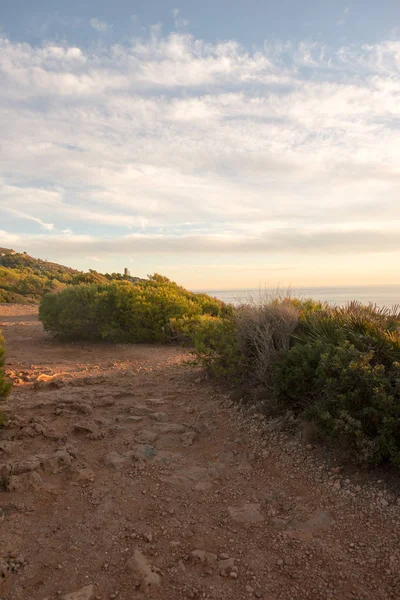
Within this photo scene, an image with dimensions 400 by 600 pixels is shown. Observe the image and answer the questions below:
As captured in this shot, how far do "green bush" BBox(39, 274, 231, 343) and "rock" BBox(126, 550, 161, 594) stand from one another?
26.0 feet

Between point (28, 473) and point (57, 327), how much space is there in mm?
7798

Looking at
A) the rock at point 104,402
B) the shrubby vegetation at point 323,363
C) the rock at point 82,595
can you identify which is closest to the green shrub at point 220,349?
the shrubby vegetation at point 323,363

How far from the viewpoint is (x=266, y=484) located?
146 inches

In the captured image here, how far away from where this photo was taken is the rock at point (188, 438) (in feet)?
14.7

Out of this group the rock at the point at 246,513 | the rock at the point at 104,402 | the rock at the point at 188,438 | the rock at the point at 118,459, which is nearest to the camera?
the rock at the point at 246,513

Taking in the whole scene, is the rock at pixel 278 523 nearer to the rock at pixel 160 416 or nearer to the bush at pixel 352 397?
the bush at pixel 352 397

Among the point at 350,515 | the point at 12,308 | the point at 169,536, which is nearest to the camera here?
the point at 169,536

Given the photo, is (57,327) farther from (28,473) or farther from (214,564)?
(214,564)

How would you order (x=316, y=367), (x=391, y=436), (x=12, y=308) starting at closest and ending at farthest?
(x=391, y=436) < (x=316, y=367) < (x=12, y=308)

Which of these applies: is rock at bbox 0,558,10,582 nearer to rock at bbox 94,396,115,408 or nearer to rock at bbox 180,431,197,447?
rock at bbox 180,431,197,447

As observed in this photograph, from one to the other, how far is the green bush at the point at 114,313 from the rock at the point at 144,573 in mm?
7933

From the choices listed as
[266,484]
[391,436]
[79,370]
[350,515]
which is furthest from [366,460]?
[79,370]

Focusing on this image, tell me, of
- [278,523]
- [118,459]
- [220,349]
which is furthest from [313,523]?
[220,349]

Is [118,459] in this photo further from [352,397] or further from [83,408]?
[352,397]
